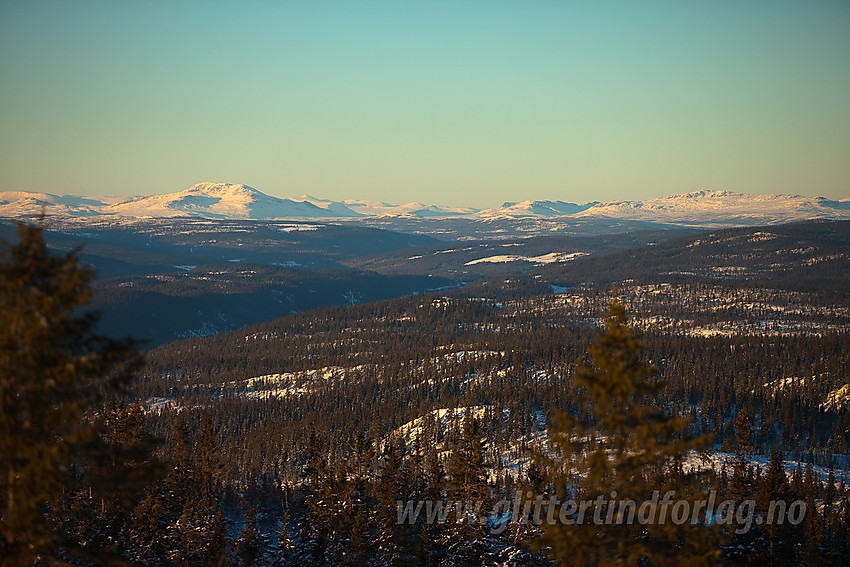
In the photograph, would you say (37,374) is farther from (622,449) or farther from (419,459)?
(419,459)

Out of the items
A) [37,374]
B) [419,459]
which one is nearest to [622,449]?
[37,374]

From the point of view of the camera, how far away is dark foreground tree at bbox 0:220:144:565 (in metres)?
17.9

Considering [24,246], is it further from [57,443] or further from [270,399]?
[270,399]

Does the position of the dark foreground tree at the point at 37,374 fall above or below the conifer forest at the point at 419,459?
above

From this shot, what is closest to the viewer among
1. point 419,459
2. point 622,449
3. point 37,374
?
point 37,374

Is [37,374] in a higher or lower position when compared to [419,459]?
higher

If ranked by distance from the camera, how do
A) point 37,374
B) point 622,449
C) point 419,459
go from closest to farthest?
point 37,374 → point 622,449 → point 419,459

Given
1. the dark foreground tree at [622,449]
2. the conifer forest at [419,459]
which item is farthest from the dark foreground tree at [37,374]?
the dark foreground tree at [622,449]

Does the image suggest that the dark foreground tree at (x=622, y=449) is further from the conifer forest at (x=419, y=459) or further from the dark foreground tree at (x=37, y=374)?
the dark foreground tree at (x=37, y=374)

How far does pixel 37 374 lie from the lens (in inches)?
719

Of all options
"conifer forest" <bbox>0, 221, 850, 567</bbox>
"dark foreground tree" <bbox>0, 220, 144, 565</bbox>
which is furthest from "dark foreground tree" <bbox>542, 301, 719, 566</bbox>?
"dark foreground tree" <bbox>0, 220, 144, 565</bbox>

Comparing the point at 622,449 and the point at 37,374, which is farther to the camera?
the point at 622,449

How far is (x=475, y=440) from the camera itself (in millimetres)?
63875

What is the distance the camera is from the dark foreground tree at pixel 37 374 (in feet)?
58.6
